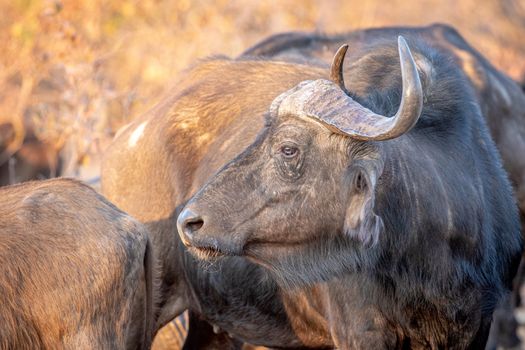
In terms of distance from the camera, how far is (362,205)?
18.4ft

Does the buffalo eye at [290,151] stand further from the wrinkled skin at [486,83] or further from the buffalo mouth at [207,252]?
the wrinkled skin at [486,83]

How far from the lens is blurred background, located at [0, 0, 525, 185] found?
11781 millimetres

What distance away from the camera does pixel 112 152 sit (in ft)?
25.7

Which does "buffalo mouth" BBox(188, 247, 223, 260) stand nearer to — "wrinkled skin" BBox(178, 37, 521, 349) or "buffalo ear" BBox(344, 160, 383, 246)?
"wrinkled skin" BBox(178, 37, 521, 349)

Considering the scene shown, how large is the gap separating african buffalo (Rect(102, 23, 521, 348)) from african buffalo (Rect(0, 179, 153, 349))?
1.52 ft

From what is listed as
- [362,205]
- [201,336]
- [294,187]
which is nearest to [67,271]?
[294,187]

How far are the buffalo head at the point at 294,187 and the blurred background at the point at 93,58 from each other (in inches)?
112

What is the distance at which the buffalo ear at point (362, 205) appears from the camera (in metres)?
5.57

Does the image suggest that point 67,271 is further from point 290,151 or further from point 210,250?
point 290,151

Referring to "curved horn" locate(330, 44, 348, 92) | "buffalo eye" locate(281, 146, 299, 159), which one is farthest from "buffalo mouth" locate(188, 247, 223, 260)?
"curved horn" locate(330, 44, 348, 92)

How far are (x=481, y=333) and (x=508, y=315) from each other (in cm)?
439

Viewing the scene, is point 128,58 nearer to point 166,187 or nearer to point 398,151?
point 166,187

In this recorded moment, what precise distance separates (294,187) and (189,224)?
1.86ft

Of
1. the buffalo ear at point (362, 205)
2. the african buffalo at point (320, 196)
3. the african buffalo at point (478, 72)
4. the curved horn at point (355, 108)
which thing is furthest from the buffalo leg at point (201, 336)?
the curved horn at point (355, 108)
